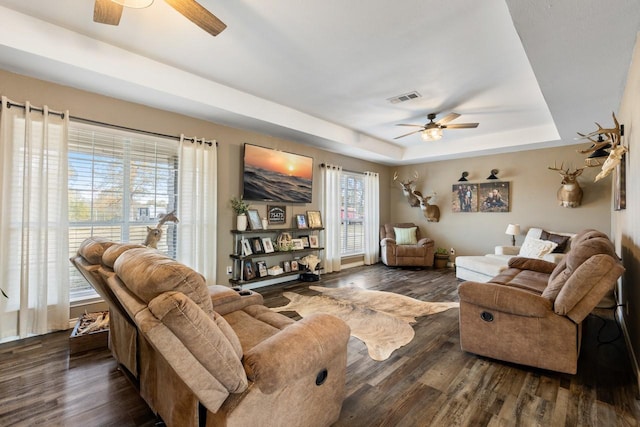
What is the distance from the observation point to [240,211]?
4.44m

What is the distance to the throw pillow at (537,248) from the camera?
186 inches

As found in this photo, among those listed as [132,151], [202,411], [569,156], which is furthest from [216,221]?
[569,156]

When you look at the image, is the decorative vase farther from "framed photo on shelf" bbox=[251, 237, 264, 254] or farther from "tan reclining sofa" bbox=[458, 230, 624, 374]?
"tan reclining sofa" bbox=[458, 230, 624, 374]

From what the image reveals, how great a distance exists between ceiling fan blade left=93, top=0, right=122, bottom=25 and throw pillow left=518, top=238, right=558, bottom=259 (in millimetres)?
5999

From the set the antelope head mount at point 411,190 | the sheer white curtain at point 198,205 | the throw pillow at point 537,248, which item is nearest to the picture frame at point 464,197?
the antelope head mount at point 411,190

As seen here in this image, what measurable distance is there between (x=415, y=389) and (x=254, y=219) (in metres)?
3.32

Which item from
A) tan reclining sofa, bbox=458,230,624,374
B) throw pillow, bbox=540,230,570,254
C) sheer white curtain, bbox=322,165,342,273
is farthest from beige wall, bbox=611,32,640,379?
sheer white curtain, bbox=322,165,342,273

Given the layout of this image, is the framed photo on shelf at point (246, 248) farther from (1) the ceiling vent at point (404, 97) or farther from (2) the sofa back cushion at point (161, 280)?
(2) the sofa back cushion at point (161, 280)

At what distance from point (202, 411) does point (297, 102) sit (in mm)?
3771

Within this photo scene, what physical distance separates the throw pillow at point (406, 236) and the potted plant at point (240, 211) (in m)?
3.74

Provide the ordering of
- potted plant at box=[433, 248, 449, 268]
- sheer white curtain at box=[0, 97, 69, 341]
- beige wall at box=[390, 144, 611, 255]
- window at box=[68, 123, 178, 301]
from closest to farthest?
1. sheer white curtain at box=[0, 97, 69, 341]
2. window at box=[68, 123, 178, 301]
3. beige wall at box=[390, 144, 611, 255]
4. potted plant at box=[433, 248, 449, 268]

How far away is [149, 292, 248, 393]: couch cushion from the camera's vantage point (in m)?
1.04

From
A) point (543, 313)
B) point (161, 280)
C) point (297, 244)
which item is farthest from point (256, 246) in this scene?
point (543, 313)

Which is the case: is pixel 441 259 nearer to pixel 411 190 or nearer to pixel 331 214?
pixel 411 190
